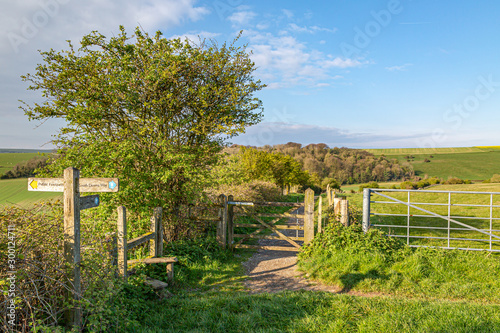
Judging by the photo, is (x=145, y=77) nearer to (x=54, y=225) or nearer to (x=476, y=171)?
(x=54, y=225)

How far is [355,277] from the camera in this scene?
6547 mm

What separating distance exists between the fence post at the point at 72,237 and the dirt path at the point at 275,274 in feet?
11.9

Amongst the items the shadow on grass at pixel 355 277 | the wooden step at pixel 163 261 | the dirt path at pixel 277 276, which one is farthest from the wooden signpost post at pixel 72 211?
the shadow on grass at pixel 355 277

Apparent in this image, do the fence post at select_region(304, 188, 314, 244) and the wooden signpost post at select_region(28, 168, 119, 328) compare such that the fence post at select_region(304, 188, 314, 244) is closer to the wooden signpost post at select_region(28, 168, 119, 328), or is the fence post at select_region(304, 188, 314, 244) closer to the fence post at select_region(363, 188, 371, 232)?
the fence post at select_region(363, 188, 371, 232)

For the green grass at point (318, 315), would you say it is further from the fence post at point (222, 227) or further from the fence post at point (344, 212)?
the fence post at point (222, 227)

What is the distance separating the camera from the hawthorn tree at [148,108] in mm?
7875

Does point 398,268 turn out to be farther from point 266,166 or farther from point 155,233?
point 266,166

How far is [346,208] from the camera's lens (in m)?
8.34

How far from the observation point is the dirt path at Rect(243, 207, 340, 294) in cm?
665

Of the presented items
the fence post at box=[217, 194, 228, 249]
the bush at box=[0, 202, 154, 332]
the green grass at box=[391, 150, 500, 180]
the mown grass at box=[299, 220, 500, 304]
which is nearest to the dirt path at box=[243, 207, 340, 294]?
the mown grass at box=[299, 220, 500, 304]

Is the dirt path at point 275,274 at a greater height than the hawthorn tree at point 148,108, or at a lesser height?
lesser

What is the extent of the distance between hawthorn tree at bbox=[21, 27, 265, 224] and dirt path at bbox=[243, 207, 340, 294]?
2984 mm

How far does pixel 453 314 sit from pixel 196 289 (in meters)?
4.89

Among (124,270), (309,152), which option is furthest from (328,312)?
(309,152)
